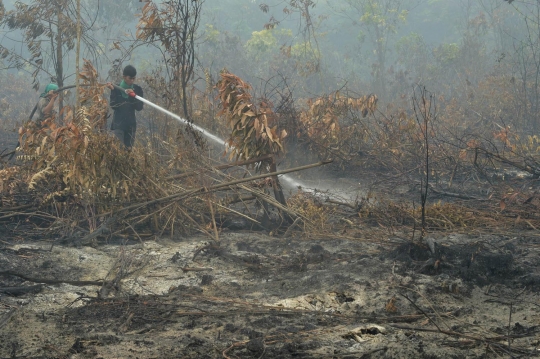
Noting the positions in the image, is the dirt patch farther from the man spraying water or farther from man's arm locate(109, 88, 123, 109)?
man's arm locate(109, 88, 123, 109)

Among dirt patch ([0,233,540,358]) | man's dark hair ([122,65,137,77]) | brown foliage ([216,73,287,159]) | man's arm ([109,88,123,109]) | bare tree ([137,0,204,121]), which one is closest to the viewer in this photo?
A: dirt patch ([0,233,540,358])

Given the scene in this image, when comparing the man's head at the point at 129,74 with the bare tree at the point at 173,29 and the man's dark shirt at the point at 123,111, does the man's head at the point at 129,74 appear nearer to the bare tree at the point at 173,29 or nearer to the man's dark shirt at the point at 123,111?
the man's dark shirt at the point at 123,111

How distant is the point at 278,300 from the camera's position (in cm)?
366

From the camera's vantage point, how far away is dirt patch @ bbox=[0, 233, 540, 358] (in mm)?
2879

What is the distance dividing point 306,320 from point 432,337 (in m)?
0.71

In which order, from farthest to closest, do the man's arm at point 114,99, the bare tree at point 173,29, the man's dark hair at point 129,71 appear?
the bare tree at point 173,29 < the man's dark hair at point 129,71 < the man's arm at point 114,99

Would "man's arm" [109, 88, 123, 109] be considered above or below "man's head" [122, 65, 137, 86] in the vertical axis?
below

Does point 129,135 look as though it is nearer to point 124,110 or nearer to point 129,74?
point 124,110

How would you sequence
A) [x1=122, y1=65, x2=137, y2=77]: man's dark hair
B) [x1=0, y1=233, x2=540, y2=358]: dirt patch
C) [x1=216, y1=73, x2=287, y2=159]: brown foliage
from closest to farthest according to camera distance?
[x1=0, y1=233, x2=540, y2=358]: dirt patch, [x1=216, y1=73, x2=287, y2=159]: brown foliage, [x1=122, y1=65, x2=137, y2=77]: man's dark hair

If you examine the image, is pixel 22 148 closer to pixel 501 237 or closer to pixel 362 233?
pixel 362 233

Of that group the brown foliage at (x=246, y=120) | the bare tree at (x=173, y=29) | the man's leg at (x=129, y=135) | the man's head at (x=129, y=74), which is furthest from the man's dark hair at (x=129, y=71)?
the brown foliage at (x=246, y=120)

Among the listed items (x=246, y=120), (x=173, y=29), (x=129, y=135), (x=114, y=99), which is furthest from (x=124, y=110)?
(x=246, y=120)

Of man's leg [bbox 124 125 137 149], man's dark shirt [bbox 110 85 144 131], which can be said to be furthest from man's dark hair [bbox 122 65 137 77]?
man's leg [bbox 124 125 137 149]

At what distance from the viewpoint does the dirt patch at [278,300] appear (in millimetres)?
2879
